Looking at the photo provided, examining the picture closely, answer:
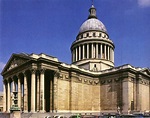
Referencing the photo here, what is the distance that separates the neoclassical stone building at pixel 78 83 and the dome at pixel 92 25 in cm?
692

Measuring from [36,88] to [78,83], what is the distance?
1443 cm

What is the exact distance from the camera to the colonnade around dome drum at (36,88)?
46.9m

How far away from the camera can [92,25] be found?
79062 mm

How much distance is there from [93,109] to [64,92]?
1309 cm

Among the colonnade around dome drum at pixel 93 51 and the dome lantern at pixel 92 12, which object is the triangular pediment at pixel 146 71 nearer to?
the colonnade around dome drum at pixel 93 51

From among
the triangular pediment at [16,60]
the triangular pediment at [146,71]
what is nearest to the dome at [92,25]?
the triangular pediment at [146,71]

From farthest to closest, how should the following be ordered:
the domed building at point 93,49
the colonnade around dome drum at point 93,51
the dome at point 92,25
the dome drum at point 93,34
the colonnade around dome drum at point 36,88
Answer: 1. the dome at point 92,25
2. the dome drum at point 93,34
3. the colonnade around dome drum at point 93,51
4. the domed building at point 93,49
5. the colonnade around dome drum at point 36,88

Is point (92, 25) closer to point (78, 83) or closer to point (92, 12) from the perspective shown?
point (92, 12)

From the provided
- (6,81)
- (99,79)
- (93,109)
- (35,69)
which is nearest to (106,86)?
(99,79)

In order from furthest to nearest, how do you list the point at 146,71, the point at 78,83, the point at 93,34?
the point at 93,34 → the point at 146,71 → the point at 78,83

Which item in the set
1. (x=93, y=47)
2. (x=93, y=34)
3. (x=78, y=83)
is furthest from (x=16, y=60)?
(x=93, y=34)

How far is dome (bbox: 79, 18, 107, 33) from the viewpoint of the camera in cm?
7873

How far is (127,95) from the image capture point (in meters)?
55.7

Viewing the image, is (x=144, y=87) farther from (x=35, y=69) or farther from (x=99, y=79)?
(x=35, y=69)
